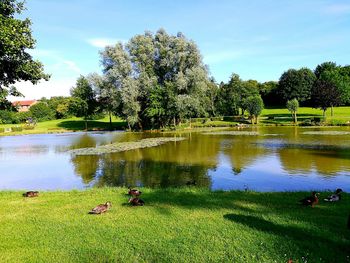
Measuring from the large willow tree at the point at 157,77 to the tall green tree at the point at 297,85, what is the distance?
45596mm

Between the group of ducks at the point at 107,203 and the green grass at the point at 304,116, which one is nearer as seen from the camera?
the group of ducks at the point at 107,203

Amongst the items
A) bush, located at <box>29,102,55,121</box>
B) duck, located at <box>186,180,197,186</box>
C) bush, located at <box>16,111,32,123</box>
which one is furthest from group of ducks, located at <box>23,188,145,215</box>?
bush, located at <box>29,102,55,121</box>

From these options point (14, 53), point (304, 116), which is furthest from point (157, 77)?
point (14, 53)

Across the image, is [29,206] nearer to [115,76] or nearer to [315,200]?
[315,200]

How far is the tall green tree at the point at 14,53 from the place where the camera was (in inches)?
542

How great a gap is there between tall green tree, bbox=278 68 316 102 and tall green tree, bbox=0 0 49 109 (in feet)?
331

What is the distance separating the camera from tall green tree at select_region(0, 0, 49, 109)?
1378cm

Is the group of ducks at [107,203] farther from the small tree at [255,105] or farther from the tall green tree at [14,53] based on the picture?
the small tree at [255,105]

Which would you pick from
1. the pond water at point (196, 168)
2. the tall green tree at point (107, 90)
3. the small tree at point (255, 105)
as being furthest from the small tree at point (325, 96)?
the tall green tree at point (107, 90)

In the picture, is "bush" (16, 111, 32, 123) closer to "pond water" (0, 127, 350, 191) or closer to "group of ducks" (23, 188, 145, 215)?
"pond water" (0, 127, 350, 191)

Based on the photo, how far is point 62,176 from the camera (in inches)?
1011

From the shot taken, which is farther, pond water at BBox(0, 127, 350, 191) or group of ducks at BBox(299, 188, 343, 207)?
pond water at BBox(0, 127, 350, 191)

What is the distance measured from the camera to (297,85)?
4235 inches

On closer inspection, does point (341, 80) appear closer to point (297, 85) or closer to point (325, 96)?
point (297, 85)
